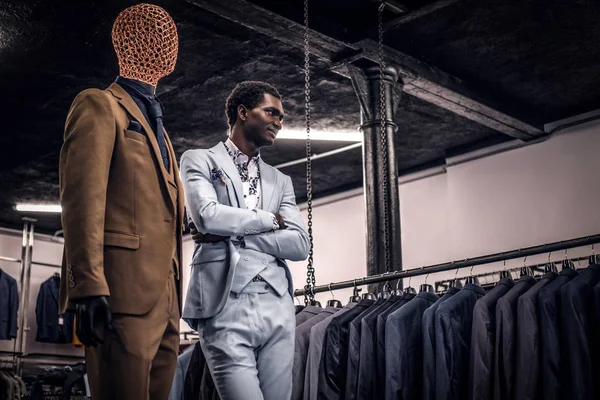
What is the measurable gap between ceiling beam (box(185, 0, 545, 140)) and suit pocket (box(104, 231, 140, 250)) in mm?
4376

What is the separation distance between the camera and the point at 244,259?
309cm

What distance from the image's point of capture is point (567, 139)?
1067 centimetres

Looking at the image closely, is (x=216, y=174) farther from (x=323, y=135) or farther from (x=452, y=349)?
(x=323, y=135)

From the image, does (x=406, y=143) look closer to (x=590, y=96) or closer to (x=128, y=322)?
(x=590, y=96)

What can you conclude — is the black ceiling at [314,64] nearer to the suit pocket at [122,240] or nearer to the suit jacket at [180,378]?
the suit jacket at [180,378]

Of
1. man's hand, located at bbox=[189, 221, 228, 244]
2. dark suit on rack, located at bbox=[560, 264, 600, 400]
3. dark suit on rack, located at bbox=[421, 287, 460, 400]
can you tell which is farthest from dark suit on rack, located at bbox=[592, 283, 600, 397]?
man's hand, located at bbox=[189, 221, 228, 244]

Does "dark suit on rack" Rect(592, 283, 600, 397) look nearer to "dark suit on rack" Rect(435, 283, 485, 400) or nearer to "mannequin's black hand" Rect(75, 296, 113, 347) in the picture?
"dark suit on rack" Rect(435, 283, 485, 400)

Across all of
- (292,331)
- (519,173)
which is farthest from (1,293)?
(292,331)

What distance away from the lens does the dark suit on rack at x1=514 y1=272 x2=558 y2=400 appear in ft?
13.1

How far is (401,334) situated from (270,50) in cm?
Result: 455

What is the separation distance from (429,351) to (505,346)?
0.42m

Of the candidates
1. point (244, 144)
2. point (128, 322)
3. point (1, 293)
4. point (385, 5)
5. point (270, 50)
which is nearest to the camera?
point (128, 322)

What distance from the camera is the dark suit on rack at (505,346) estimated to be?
409 centimetres

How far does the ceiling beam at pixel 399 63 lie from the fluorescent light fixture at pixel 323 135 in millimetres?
1906
